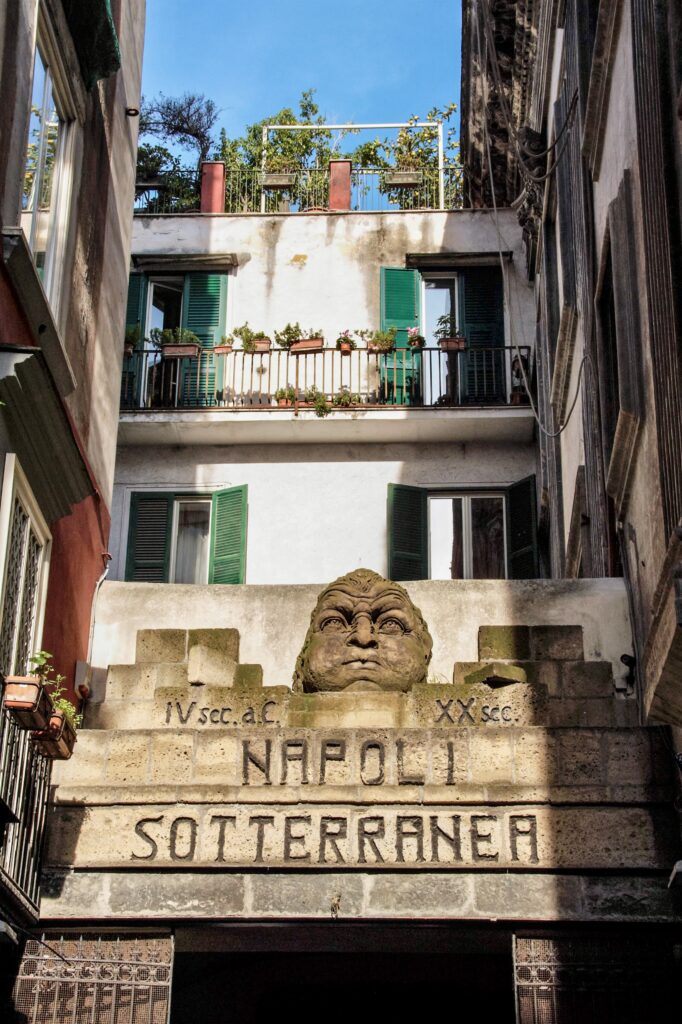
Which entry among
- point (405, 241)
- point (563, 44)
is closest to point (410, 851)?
point (563, 44)

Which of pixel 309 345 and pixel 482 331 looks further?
pixel 482 331

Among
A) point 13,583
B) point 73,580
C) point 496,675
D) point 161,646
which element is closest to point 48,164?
point 73,580

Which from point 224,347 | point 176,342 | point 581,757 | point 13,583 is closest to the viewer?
point 581,757

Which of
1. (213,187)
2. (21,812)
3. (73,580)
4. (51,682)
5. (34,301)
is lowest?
(21,812)

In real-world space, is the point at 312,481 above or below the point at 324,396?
below

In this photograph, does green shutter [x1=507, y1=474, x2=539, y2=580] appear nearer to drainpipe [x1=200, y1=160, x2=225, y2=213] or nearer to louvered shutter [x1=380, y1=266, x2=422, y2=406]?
louvered shutter [x1=380, y1=266, x2=422, y2=406]

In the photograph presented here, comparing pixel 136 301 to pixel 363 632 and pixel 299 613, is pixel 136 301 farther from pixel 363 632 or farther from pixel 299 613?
pixel 363 632

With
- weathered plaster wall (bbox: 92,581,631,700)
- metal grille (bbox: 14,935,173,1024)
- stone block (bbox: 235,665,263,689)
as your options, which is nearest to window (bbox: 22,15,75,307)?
weathered plaster wall (bbox: 92,581,631,700)

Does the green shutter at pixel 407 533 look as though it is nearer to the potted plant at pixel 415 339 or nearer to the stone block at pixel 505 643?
the potted plant at pixel 415 339

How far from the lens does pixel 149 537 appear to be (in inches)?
878

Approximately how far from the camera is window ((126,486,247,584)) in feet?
72.0

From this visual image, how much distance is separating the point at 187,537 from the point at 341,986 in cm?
852

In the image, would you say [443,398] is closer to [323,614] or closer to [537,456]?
[537,456]

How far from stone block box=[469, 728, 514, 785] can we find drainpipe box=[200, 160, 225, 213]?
1530 centimetres
